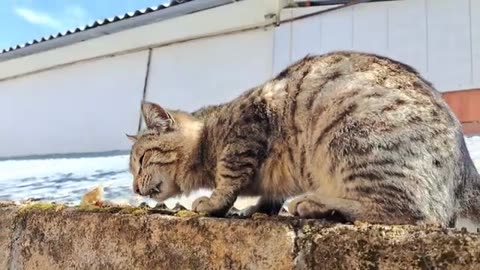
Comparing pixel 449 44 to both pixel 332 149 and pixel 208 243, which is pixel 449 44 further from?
pixel 208 243

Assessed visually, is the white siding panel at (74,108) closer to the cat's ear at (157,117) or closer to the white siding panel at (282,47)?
the white siding panel at (282,47)

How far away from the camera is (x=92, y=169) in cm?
433

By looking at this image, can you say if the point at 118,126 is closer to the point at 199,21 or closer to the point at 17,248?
the point at 199,21

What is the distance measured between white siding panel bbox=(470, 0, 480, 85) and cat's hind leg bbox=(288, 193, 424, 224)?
2.87 m

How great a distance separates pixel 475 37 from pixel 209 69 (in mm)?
2353

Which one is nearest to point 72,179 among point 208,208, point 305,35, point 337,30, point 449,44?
point 305,35

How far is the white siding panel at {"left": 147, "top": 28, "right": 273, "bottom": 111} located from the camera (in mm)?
5023

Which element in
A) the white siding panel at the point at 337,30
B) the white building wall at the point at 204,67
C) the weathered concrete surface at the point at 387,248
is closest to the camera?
the weathered concrete surface at the point at 387,248

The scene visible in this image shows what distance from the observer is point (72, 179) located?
3.98 meters

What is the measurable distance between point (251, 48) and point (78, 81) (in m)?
2.31

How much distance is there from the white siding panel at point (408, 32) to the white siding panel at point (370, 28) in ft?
0.17

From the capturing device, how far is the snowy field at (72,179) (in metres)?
2.88

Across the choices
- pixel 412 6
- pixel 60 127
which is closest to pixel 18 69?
pixel 60 127

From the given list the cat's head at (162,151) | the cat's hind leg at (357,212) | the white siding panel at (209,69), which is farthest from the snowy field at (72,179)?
the white siding panel at (209,69)
